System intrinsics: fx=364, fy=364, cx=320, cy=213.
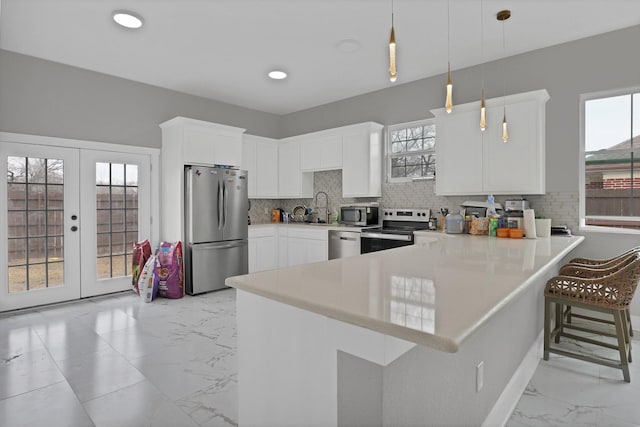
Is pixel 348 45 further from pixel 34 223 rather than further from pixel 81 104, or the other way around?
pixel 34 223

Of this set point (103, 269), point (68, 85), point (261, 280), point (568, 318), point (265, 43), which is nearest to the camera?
point (261, 280)

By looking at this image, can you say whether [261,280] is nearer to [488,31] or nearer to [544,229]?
[544,229]

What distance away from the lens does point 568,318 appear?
10.5 feet

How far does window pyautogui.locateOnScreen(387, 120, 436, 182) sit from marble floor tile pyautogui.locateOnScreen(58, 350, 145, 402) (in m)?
3.70

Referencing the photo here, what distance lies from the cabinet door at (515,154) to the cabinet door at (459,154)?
4.0 inches

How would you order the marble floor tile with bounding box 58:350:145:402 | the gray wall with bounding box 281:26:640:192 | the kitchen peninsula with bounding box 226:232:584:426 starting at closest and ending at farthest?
the kitchen peninsula with bounding box 226:232:584:426 < the marble floor tile with bounding box 58:350:145:402 < the gray wall with bounding box 281:26:640:192

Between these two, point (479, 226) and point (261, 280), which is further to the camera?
point (479, 226)

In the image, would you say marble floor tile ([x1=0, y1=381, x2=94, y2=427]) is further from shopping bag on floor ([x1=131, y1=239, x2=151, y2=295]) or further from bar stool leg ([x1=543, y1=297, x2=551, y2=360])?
bar stool leg ([x1=543, y1=297, x2=551, y2=360])

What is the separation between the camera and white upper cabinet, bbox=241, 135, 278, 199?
558 centimetres

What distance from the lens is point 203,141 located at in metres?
4.77

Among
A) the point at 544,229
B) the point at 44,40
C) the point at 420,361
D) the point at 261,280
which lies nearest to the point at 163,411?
the point at 261,280

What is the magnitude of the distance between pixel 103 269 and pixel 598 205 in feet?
18.2

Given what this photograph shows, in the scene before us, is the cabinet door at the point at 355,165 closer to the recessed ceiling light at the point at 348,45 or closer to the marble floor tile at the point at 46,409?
the recessed ceiling light at the point at 348,45

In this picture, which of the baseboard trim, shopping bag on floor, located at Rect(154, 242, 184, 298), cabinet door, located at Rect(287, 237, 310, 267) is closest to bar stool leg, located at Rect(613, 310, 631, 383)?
the baseboard trim
